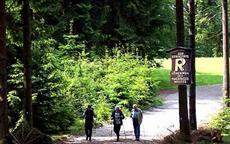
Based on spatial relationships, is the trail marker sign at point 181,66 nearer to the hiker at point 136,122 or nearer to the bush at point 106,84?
the hiker at point 136,122

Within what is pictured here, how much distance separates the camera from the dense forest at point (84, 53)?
818 inches

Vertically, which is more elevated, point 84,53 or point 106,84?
point 84,53

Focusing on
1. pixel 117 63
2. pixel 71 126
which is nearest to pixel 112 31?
pixel 117 63

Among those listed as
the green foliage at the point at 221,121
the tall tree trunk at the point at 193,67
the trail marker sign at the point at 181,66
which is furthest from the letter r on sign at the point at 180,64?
the green foliage at the point at 221,121

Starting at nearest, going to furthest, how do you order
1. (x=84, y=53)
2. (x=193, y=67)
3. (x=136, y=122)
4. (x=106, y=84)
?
(x=193, y=67), (x=136, y=122), (x=106, y=84), (x=84, y=53)

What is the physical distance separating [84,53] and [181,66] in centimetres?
1556

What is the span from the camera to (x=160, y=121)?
Answer: 86.2 ft

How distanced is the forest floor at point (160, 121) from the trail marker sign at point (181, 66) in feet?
7.78

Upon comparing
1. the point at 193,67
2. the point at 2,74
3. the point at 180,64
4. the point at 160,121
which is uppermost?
the point at 180,64

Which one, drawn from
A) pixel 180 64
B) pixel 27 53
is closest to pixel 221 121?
pixel 180 64

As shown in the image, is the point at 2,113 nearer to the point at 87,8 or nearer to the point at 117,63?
the point at 117,63

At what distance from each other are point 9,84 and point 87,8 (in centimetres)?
1576

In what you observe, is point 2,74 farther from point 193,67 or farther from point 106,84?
point 106,84

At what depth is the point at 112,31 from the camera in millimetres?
39312
